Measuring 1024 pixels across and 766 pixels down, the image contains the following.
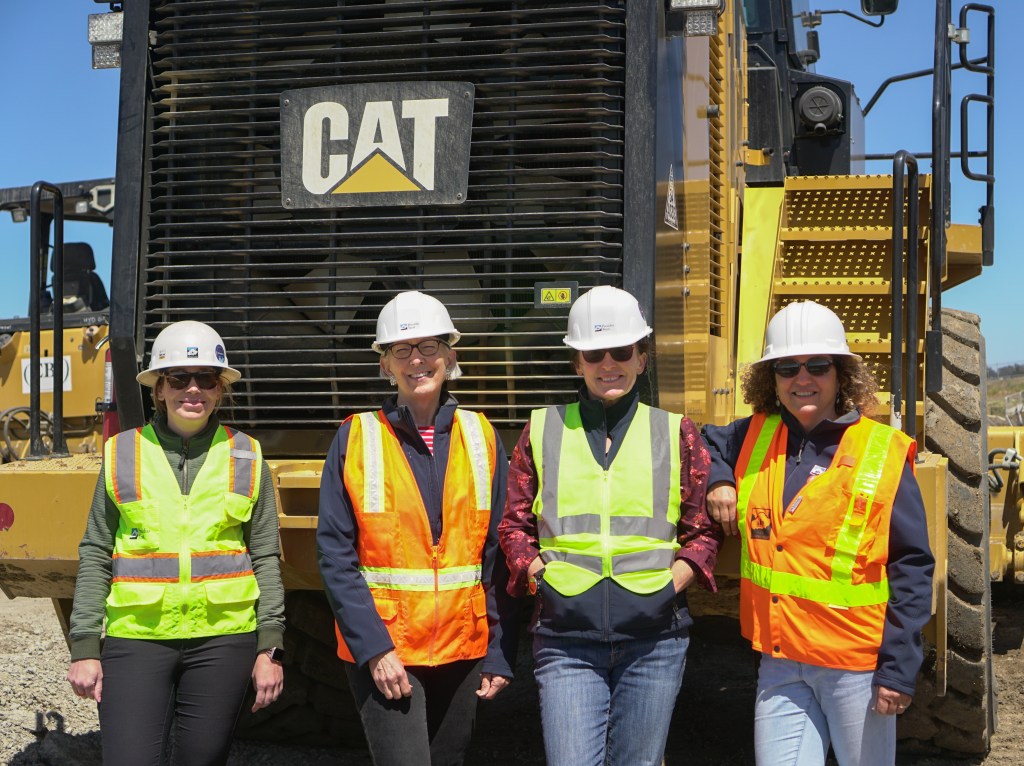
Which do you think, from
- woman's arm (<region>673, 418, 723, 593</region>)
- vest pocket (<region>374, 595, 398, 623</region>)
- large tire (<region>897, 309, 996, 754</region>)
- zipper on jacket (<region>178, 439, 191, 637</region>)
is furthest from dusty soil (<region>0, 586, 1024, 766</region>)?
zipper on jacket (<region>178, 439, 191, 637</region>)

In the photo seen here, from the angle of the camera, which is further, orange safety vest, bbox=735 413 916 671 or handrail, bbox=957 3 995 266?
handrail, bbox=957 3 995 266

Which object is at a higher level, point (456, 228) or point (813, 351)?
point (456, 228)

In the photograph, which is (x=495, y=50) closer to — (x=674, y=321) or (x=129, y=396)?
(x=674, y=321)

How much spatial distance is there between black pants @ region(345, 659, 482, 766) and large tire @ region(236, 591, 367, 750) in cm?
153

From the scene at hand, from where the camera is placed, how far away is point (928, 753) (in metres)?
4.60

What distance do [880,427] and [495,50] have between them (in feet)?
5.53

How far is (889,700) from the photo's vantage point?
2.84 meters

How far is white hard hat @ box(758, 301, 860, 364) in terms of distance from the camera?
3061 millimetres

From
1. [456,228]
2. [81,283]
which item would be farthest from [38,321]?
[81,283]

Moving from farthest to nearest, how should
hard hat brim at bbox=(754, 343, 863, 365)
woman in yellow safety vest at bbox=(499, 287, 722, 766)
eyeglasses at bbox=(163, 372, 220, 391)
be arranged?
eyeglasses at bbox=(163, 372, 220, 391)
hard hat brim at bbox=(754, 343, 863, 365)
woman in yellow safety vest at bbox=(499, 287, 722, 766)

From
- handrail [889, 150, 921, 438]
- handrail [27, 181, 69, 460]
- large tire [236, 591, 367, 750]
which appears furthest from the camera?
large tire [236, 591, 367, 750]

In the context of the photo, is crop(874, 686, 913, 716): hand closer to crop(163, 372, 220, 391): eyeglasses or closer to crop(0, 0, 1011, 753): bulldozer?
crop(0, 0, 1011, 753): bulldozer

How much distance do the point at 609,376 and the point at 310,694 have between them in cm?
251

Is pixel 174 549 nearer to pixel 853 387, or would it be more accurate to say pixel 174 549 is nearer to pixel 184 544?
pixel 184 544
